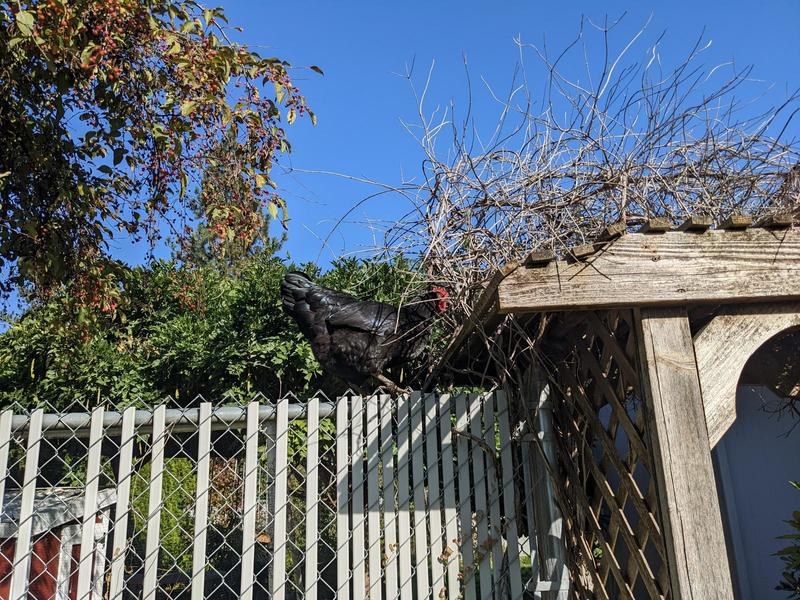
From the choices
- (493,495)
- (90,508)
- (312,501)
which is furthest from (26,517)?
(493,495)

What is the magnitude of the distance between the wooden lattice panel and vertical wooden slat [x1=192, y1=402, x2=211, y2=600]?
4.77ft

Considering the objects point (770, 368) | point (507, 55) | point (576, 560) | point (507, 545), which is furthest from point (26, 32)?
point (770, 368)

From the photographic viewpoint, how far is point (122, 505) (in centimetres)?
244

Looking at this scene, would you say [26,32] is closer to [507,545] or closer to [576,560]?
[507,545]

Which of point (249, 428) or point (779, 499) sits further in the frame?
point (779, 499)

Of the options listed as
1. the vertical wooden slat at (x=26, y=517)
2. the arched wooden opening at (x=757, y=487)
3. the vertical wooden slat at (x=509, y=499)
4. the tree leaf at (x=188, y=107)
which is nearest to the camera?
the vertical wooden slat at (x=26, y=517)

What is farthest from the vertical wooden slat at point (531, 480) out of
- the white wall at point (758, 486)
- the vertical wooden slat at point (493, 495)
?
the white wall at point (758, 486)

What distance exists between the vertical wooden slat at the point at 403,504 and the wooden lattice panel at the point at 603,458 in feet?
2.19

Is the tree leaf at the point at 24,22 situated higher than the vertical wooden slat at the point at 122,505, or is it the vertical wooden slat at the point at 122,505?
the tree leaf at the point at 24,22

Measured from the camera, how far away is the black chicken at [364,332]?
3021 millimetres

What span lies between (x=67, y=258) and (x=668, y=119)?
3695mm

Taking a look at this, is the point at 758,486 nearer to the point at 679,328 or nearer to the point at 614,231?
the point at 679,328

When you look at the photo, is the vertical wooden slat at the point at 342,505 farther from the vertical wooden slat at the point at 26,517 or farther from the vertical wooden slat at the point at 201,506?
the vertical wooden slat at the point at 26,517

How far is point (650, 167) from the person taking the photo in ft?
8.49
